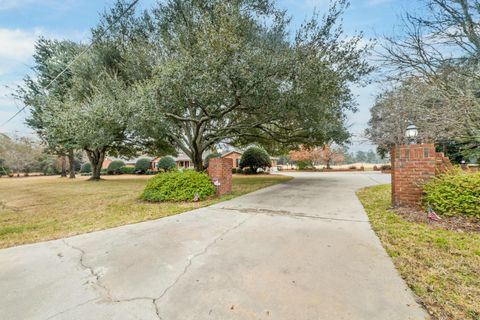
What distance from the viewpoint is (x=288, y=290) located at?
2158 millimetres

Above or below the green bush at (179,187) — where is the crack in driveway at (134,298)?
below

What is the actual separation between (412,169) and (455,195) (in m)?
0.90

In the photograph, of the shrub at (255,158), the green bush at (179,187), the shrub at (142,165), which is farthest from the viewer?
the shrub at (142,165)

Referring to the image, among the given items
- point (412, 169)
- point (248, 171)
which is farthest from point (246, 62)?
point (248, 171)

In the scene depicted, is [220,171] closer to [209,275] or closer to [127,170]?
[209,275]

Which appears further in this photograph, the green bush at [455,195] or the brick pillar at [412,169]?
the brick pillar at [412,169]

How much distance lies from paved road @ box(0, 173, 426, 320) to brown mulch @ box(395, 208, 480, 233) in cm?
127

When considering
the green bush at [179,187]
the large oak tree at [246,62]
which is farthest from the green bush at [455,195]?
the green bush at [179,187]

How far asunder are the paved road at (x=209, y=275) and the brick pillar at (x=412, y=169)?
6.18 ft

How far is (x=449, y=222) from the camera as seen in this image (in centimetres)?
414

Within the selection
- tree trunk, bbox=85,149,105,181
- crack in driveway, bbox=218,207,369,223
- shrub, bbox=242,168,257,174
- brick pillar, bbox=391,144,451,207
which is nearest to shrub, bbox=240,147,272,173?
shrub, bbox=242,168,257,174

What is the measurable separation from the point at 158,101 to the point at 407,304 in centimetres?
783

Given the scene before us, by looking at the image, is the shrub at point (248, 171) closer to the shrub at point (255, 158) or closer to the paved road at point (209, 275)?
the shrub at point (255, 158)

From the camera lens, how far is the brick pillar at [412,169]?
4.92m
